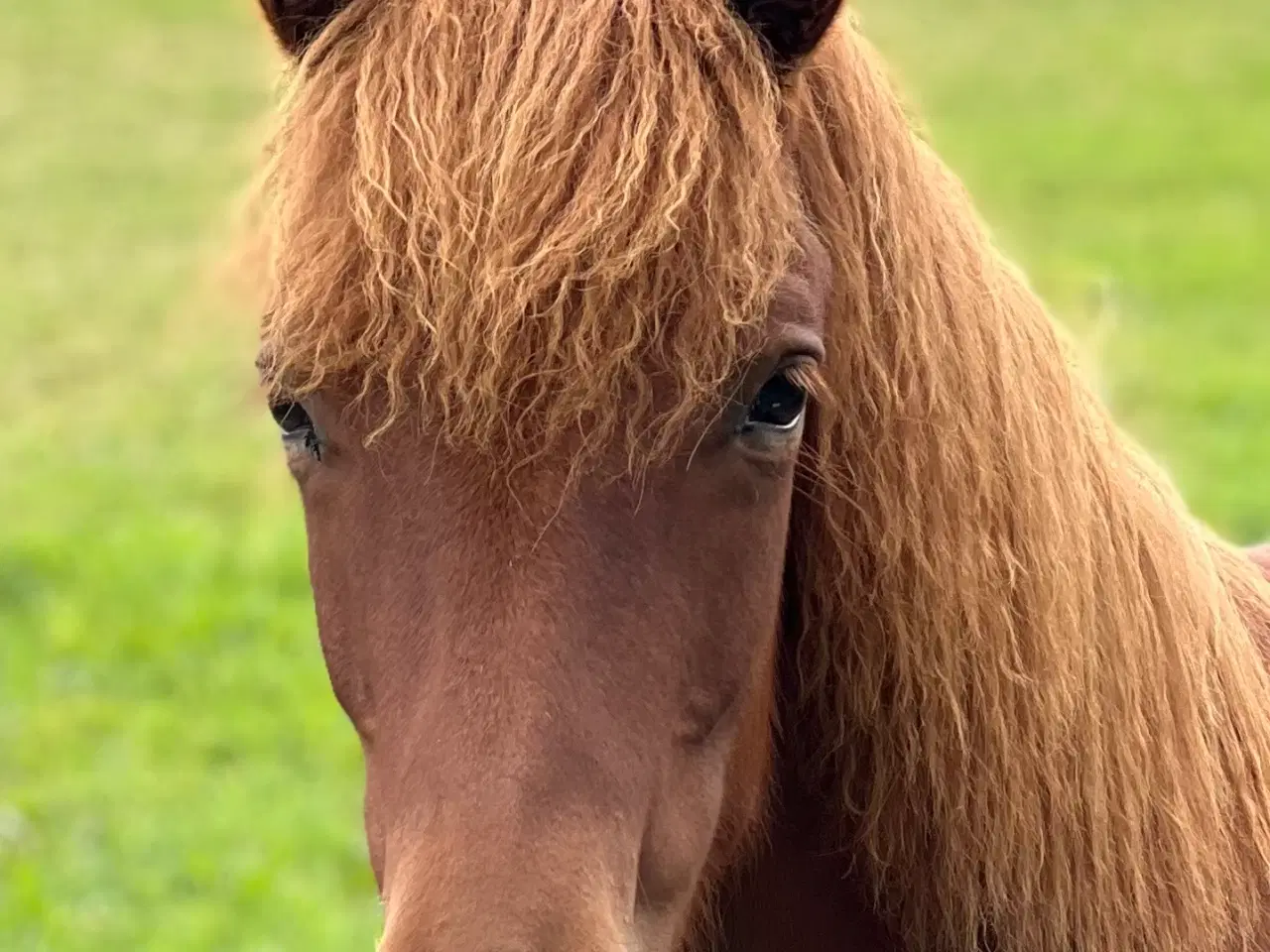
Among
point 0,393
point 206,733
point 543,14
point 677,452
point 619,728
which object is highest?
point 0,393

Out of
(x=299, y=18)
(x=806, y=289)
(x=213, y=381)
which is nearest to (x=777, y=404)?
(x=806, y=289)

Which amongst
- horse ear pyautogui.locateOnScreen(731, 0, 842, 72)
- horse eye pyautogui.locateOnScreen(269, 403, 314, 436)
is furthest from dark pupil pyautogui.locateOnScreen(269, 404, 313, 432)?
horse ear pyautogui.locateOnScreen(731, 0, 842, 72)

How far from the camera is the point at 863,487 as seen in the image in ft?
6.03

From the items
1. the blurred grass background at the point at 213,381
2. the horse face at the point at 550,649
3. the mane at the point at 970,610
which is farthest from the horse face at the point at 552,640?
the blurred grass background at the point at 213,381

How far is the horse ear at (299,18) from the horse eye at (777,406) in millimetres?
602

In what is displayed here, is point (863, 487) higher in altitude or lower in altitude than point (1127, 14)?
lower

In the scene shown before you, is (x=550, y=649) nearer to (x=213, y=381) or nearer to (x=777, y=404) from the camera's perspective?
(x=777, y=404)

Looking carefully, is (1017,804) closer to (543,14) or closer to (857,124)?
(857,124)

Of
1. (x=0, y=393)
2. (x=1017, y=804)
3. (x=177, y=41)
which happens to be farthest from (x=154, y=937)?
(x=177, y=41)

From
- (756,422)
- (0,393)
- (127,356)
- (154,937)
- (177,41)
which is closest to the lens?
(756,422)

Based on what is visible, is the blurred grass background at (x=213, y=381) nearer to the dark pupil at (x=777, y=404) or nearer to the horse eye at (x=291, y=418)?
the horse eye at (x=291, y=418)

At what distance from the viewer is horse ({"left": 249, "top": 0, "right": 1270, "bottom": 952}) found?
5.15 feet

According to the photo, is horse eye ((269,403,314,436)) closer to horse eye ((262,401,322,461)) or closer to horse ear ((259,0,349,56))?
horse eye ((262,401,322,461))

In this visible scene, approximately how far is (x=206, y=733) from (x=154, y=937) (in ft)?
4.34
